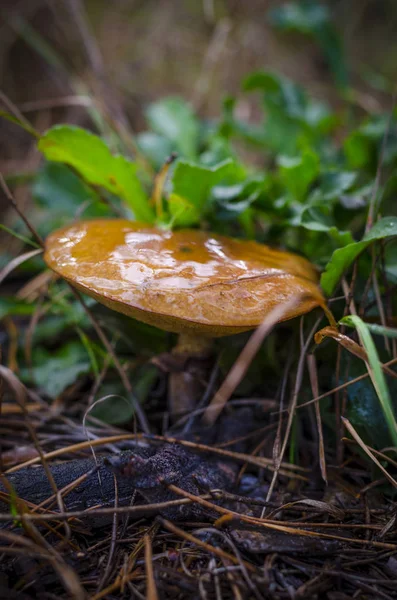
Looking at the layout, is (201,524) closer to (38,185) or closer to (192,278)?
(192,278)

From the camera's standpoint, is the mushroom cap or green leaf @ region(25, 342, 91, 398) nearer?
the mushroom cap

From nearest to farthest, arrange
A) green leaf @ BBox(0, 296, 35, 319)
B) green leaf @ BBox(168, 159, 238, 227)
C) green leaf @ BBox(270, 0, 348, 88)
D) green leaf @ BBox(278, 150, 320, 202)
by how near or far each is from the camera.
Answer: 1. green leaf @ BBox(168, 159, 238, 227)
2. green leaf @ BBox(278, 150, 320, 202)
3. green leaf @ BBox(0, 296, 35, 319)
4. green leaf @ BBox(270, 0, 348, 88)

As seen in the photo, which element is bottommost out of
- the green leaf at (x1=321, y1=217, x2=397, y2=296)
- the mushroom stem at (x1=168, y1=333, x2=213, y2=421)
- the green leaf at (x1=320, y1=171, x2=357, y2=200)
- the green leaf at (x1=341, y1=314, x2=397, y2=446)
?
the mushroom stem at (x1=168, y1=333, x2=213, y2=421)

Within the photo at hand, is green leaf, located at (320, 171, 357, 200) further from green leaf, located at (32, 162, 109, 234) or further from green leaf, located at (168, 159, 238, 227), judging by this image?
green leaf, located at (32, 162, 109, 234)

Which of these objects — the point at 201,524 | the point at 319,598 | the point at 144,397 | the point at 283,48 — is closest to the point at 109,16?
the point at 283,48

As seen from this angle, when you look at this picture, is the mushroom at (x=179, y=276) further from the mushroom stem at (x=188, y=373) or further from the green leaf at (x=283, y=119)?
the green leaf at (x=283, y=119)

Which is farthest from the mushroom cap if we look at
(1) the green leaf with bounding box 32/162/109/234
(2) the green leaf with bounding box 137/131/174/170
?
(2) the green leaf with bounding box 137/131/174/170
